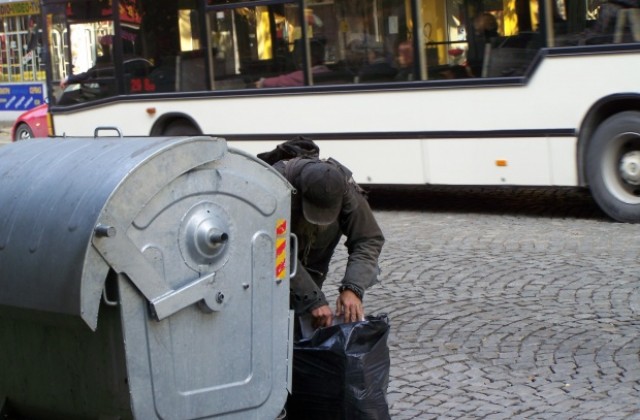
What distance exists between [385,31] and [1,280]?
27.0 ft

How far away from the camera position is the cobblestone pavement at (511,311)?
584 centimetres

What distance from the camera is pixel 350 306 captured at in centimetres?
509

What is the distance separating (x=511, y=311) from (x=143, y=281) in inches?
151

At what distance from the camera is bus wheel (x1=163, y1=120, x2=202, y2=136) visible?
1393 cm

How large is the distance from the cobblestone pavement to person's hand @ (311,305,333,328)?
0.78 metres

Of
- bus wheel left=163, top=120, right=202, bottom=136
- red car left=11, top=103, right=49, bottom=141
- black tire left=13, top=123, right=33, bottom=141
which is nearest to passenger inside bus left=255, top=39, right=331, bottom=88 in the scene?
bus wheel left=163, top=120, right=202, bottom=136

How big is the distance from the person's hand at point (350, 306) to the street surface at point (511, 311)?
772 mm

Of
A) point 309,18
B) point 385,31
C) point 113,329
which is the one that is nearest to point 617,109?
point 385,31

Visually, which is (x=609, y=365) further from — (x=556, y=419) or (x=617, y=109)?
(x=617, y=109)

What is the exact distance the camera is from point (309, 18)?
12586 millimetres

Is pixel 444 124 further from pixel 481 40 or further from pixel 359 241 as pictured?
pixel 359 241

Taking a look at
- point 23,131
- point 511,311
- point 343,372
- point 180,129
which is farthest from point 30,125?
point 343,372

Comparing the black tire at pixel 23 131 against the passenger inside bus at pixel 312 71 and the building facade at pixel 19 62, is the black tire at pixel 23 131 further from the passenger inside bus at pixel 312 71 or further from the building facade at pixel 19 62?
the passenger inside bus at pixel 312 71

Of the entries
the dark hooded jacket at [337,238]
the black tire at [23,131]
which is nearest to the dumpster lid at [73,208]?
the dark hooded jacket at [337,238]
